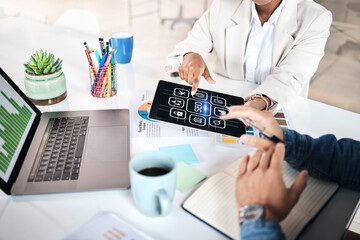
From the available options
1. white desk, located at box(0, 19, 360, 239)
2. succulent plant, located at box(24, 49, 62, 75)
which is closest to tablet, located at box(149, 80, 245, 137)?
white desk, located at box(0, 19, 360, 239)

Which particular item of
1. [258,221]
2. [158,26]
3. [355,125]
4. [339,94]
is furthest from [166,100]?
[158,26]

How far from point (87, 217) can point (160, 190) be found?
0.18 metres

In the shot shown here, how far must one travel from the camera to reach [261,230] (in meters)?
0.60

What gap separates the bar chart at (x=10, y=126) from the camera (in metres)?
0.76

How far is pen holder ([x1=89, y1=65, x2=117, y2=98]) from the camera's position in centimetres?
112

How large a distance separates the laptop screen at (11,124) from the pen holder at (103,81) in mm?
A: 240

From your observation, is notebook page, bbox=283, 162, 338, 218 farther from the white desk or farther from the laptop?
the laptop

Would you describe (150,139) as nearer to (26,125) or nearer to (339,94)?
(26,125)

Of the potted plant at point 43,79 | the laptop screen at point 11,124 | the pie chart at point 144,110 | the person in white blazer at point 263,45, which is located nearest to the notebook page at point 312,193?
the person in white blazer at point 263,45

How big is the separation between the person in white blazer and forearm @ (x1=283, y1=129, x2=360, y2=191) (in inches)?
10.9

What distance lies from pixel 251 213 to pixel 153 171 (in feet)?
0.73

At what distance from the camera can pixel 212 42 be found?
158 cm

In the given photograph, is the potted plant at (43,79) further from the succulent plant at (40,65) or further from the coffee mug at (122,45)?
the coffee mug at (122,45)

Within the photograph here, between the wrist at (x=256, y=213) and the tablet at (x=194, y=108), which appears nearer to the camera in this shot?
the wrist at (x=256, y=213)
